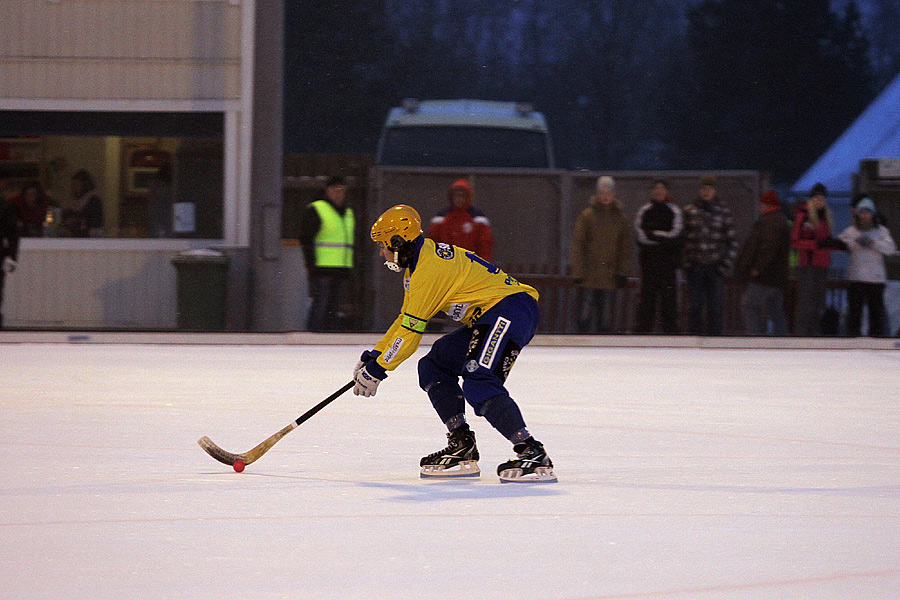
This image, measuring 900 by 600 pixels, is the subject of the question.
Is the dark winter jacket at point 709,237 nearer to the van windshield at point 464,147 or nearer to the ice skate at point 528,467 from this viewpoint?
the van windshield at point 464,147

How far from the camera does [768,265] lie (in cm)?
1332

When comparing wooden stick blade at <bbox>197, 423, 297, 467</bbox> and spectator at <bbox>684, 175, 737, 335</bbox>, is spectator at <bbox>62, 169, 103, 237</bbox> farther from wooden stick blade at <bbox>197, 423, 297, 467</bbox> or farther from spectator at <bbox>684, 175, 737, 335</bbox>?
wooden stick blade at <bbox>197, 423, 297, 467</bbox>

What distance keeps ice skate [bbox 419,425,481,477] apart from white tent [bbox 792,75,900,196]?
36.0 ft

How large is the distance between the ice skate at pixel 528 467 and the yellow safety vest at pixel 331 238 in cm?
744

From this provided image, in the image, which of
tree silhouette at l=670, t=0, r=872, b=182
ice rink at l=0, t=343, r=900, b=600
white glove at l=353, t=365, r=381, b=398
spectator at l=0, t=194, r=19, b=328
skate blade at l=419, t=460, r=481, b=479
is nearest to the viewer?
ice rink at l=0, t=343, r=900, b=600

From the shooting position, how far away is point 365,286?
14.5 m

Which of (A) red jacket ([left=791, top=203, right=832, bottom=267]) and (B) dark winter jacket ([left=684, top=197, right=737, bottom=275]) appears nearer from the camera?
(B) dark winter jacket ([left=684, top=197, right=737, bottom=275])

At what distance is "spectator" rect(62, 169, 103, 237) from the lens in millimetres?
14320

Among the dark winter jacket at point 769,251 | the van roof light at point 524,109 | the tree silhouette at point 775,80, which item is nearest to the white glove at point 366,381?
the dark winter jacket at point 769,251

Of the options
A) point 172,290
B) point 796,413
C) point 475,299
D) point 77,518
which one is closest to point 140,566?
point 77,518

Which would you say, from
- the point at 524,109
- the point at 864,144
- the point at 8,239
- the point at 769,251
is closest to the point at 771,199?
the point at 769,251

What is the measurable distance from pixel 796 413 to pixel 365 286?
7053 mm

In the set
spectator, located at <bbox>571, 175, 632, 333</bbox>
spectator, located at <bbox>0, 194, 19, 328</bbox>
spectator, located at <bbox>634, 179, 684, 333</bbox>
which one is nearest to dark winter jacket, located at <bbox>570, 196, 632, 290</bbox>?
spectator, located at <bbox>571, 175, 632, 333</bbox>

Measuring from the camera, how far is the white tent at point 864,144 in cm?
1577
